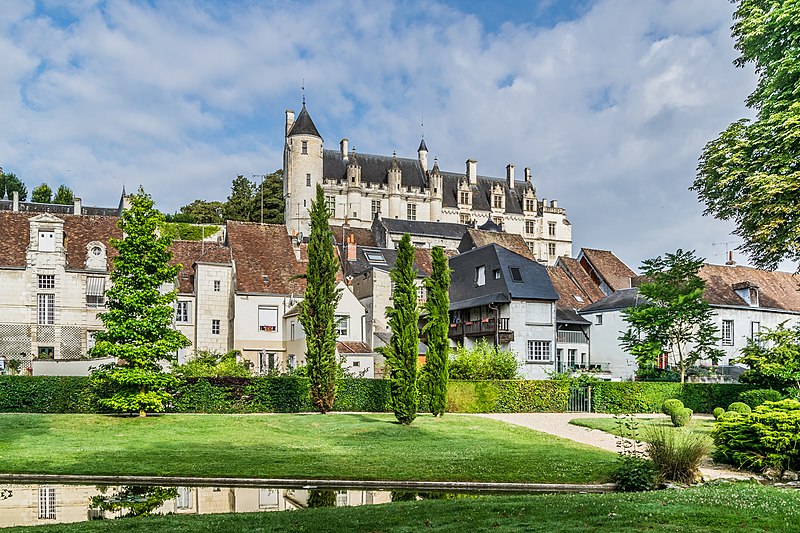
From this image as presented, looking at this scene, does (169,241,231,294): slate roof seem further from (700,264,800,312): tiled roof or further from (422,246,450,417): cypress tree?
(700,264,800,312): tiled roof

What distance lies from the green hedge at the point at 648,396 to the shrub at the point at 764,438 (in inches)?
591

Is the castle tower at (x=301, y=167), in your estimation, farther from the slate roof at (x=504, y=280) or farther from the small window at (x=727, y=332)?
the small window at (x=727, y=332)

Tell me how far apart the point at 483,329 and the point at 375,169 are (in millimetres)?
57128

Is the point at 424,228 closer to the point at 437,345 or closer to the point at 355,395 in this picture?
the point at 355,395

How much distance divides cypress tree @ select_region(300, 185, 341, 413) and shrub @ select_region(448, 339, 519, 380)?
7457 millimetres

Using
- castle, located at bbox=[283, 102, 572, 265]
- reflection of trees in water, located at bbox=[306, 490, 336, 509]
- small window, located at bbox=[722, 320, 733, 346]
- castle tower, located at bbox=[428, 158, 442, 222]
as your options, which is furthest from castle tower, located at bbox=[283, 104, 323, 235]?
reflection of trees in water, located at bbox=[306, 490, 336, 509]

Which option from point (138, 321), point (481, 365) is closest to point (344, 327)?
point (481, 365)

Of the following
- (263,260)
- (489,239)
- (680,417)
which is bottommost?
(680,417)

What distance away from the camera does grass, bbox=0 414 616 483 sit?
59.5ft

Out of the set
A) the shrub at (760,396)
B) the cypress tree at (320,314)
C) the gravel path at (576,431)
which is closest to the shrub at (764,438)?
the gravel path at (576,431)

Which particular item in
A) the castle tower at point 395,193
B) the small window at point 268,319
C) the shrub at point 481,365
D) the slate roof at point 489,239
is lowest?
the shrub at point 481,365

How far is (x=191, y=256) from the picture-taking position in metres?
50.4

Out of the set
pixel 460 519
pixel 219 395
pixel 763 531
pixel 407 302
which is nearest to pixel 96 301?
pixel 219 395

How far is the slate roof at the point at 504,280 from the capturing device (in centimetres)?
4716
